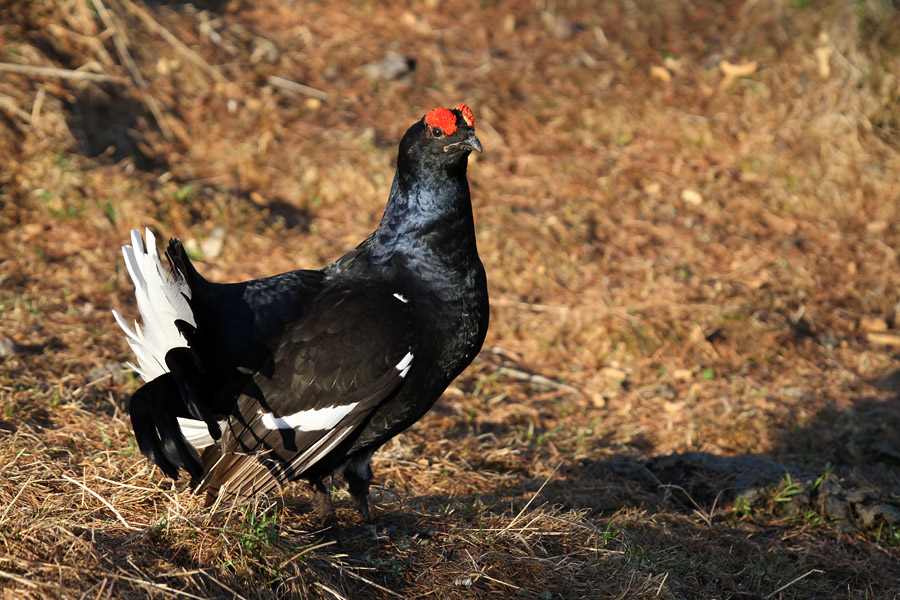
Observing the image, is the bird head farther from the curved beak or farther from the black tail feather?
the black tail feather


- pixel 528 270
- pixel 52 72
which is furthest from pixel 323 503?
pixel 52 72

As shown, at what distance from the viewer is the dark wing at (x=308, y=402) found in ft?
10.6

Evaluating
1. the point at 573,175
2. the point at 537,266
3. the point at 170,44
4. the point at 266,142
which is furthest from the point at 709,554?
the point at 170,44

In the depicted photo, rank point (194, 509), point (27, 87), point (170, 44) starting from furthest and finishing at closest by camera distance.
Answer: point (170, 44), point (27, 87), point (194, 509)

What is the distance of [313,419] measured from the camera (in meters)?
3.22

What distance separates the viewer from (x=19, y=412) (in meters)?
4.11

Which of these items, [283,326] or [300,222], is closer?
[283,326]

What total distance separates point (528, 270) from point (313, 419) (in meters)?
3.52

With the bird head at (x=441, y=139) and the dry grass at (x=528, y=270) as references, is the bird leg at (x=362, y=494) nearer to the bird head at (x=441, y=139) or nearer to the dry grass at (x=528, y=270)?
the dry grass at (x=528, y=270)

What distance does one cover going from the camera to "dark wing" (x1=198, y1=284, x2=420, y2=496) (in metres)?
3.22

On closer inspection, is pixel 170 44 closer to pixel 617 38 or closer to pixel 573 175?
pixel 573 175

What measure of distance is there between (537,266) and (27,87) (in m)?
4.35

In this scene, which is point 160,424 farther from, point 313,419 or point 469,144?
point 469,144

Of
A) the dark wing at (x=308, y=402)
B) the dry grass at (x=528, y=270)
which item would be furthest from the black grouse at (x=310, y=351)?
the dry grass at (x=528, y=270)
